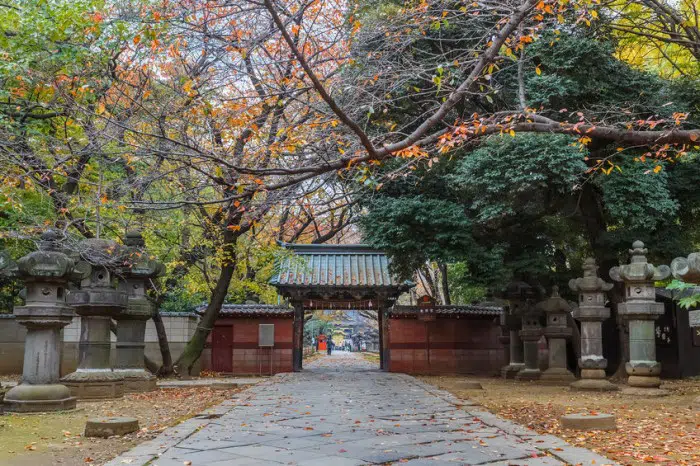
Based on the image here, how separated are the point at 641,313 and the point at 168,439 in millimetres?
9196

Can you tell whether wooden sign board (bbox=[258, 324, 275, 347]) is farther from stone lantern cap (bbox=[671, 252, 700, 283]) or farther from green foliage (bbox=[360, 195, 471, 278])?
stone lantern cap (bbox=[671, 252, 700, 283])

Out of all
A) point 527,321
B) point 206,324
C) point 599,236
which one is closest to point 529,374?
point 527,321

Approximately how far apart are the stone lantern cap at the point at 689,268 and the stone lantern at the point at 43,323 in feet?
28.0

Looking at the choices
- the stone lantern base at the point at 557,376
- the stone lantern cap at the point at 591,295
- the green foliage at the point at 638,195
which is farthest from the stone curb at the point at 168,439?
the stone lantern base at the point at 557,376

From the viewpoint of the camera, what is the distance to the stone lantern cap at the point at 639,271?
11586 mm

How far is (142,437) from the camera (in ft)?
22.3

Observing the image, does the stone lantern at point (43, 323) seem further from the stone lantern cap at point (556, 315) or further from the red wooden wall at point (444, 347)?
the red wooden wall at point (444, 347)

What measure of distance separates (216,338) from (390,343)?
5532 millimetres

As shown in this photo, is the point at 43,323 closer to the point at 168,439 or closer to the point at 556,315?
the point at 168,439

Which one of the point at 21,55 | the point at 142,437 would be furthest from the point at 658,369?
the point at 21,55

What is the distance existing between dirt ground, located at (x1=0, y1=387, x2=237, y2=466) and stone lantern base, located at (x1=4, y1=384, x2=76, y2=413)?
0.66 ft

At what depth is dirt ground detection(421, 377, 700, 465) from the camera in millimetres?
5949

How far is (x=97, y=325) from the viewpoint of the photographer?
37.2 ft

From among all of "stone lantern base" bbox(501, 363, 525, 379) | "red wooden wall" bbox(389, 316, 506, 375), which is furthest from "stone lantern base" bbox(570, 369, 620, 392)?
"red wooden wall" bbox(389, 316, 506, 375)
